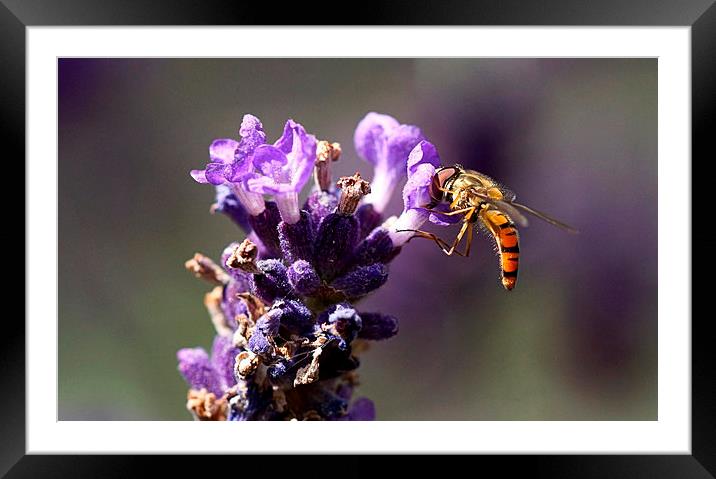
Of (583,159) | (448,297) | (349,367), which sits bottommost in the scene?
(349,367)

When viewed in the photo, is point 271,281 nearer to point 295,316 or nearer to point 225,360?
point 295,316

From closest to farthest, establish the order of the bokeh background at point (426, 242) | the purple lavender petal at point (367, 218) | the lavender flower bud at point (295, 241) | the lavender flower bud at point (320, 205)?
the lavender flower bud at point (295, 241) < the lavender flower bud at point (320, 205) < the purple lavender petal at point (367, 218) < the bokeh background at point (426, 242)

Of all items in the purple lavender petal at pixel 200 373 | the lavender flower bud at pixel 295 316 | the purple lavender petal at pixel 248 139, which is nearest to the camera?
the purple lavender petal at pixel 248 139

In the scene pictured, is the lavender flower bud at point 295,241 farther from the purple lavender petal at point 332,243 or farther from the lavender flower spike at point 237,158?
the lavender flower spike at point 237,158

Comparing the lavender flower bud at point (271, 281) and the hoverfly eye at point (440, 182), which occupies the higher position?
the hoverfly eye at point (440, 182)

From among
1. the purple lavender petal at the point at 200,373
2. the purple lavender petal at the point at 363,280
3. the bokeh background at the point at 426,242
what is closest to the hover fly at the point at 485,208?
the purple lavender petal at the point at 363,280

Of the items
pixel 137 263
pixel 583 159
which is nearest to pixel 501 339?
pixel 583 159
